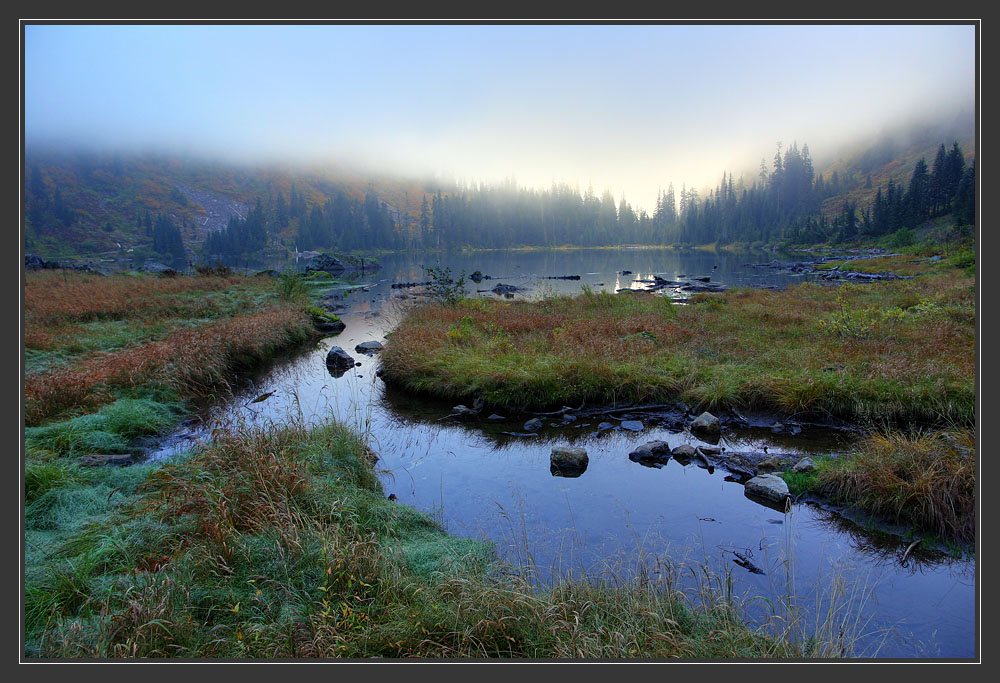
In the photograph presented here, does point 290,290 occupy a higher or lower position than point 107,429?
higher

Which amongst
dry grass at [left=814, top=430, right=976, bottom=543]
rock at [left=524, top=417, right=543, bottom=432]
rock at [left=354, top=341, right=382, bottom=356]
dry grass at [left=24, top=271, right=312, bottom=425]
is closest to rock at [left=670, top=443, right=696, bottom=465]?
dry grass at [left=814, top=430, right=976, bottom=543]

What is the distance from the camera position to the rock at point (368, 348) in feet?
62.3

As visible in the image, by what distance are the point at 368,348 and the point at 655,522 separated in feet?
48.0

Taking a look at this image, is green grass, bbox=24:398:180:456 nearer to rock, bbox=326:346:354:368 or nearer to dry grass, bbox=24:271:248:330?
rock, bbox=326:346:354:368

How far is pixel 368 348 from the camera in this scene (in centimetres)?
1931

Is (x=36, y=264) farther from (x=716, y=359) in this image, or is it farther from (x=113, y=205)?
(x=113, y=205)

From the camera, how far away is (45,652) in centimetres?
320

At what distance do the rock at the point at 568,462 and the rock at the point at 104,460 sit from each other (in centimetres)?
726

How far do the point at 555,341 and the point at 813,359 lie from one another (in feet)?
22.2

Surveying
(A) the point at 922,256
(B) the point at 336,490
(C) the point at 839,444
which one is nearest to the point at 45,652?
(B) the point at 336,490

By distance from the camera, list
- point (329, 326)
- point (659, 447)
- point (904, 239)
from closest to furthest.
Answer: point (659, 447)
point (329, 326)
point (904, 239)

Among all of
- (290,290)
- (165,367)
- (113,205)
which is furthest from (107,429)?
(113,205)

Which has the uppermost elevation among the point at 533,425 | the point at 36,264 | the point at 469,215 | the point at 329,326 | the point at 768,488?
the point at 469,215

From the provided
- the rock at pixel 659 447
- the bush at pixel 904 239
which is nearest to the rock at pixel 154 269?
the rock at pixel 659 447
